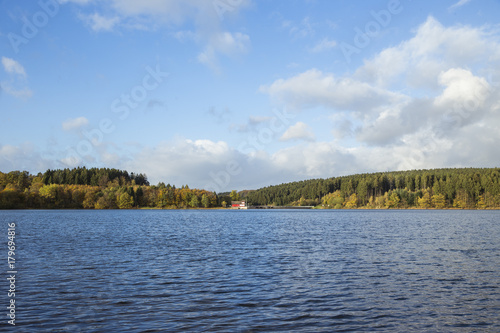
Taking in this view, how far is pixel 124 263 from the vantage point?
108ft

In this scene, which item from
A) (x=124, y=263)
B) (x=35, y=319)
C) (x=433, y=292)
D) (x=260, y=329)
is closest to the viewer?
(x=260, y=329)

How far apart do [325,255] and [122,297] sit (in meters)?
22.7

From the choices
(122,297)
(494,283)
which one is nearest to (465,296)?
(494,283)

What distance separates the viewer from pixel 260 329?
1630 centimetres

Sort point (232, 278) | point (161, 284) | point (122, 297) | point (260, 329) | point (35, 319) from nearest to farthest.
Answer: point (260, 329)
point (35, 319)
point (122, 297)
point (161, 284)
point (232, 278)

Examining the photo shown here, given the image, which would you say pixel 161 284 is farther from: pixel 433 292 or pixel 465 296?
pixel 465 296

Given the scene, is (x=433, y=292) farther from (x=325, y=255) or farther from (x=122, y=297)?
(x=122, y=297)

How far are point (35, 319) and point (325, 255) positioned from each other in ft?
90.3

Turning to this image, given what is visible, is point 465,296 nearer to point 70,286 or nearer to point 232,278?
point 232,278

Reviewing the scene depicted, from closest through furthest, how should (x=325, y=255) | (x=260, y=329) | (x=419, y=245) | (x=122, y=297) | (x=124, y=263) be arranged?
(x=260, y=329) < (x=122, y=297) < (x=124, y=263) < (x=325, y=255) < (x=419, y=245)

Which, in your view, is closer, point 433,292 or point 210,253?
point 433,292

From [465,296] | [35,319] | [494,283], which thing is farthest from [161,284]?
[494,283]

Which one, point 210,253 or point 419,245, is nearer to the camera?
point 210,253

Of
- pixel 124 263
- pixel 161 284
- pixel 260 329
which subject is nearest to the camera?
pixel 260 329
